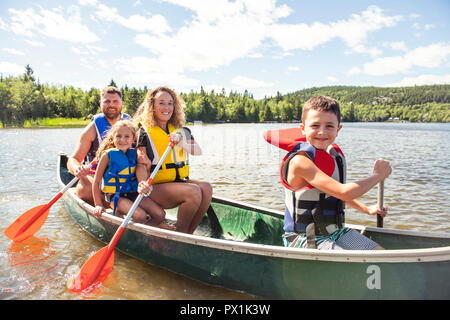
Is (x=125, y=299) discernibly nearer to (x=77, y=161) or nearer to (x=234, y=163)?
(x=77, y=161)

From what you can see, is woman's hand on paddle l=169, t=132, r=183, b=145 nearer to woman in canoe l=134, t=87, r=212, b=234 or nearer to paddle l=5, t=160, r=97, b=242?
woman in canoe l=134, t=87, r=212, b=234

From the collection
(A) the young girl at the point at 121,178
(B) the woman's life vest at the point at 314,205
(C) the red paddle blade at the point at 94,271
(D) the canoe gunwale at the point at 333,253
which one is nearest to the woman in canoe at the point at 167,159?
(A) the young girl at the point at 121,178

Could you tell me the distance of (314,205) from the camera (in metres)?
2.48

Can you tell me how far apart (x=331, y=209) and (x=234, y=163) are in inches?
357

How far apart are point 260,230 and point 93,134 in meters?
2.58

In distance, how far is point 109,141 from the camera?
151 inches

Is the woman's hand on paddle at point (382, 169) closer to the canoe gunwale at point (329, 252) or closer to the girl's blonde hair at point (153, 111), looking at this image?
the canoe gunwale at point (329, 252)

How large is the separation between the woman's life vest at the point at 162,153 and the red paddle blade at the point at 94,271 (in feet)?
3.11

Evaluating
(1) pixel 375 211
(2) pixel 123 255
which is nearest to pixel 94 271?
(2) pixel 123 255

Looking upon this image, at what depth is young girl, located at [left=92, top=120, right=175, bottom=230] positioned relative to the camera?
11.8 feet

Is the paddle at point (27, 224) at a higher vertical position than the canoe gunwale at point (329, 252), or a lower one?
lower

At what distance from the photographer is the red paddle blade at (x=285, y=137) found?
2701 mm

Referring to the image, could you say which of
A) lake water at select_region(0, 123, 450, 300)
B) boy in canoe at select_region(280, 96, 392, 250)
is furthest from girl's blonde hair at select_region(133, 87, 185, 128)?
boy in canoe at select_region(280, 96, 392, 250)
